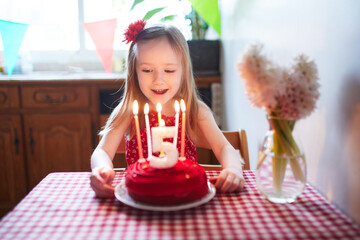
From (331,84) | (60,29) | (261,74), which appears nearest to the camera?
(261,74)

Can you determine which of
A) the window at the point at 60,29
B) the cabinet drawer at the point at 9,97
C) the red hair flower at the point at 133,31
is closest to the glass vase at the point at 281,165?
the red hair flower at the point at 133,31

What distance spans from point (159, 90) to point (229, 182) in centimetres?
41

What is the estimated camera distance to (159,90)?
1062 mm

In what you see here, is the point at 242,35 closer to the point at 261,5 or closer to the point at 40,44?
the point at 261,5

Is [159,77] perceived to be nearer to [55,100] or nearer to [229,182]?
[229,182]

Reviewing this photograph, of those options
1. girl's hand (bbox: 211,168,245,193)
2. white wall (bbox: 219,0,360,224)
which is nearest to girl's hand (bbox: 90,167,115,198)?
girl's hand (bbox: 211,168,245,193)

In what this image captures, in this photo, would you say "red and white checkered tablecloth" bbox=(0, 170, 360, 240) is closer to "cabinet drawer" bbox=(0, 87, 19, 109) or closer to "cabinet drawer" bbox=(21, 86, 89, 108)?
"cabinet drawer" bbox=(21, 86, 89, 108)

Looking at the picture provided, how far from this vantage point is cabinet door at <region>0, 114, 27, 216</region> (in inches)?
82.0

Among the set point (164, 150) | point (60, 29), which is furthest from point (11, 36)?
point (164, 150)

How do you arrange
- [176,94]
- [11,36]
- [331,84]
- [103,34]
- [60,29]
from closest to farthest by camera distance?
[331,84] → [176,94] → [11,36] → [103,34] → [60,29]

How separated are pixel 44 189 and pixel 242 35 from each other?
1154mm

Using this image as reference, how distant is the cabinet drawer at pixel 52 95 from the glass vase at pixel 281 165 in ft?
5.06

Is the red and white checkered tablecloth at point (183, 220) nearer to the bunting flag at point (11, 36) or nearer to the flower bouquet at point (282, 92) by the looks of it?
the flower bouquet at point (282, 92)

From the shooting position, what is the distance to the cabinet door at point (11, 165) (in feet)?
6.83
